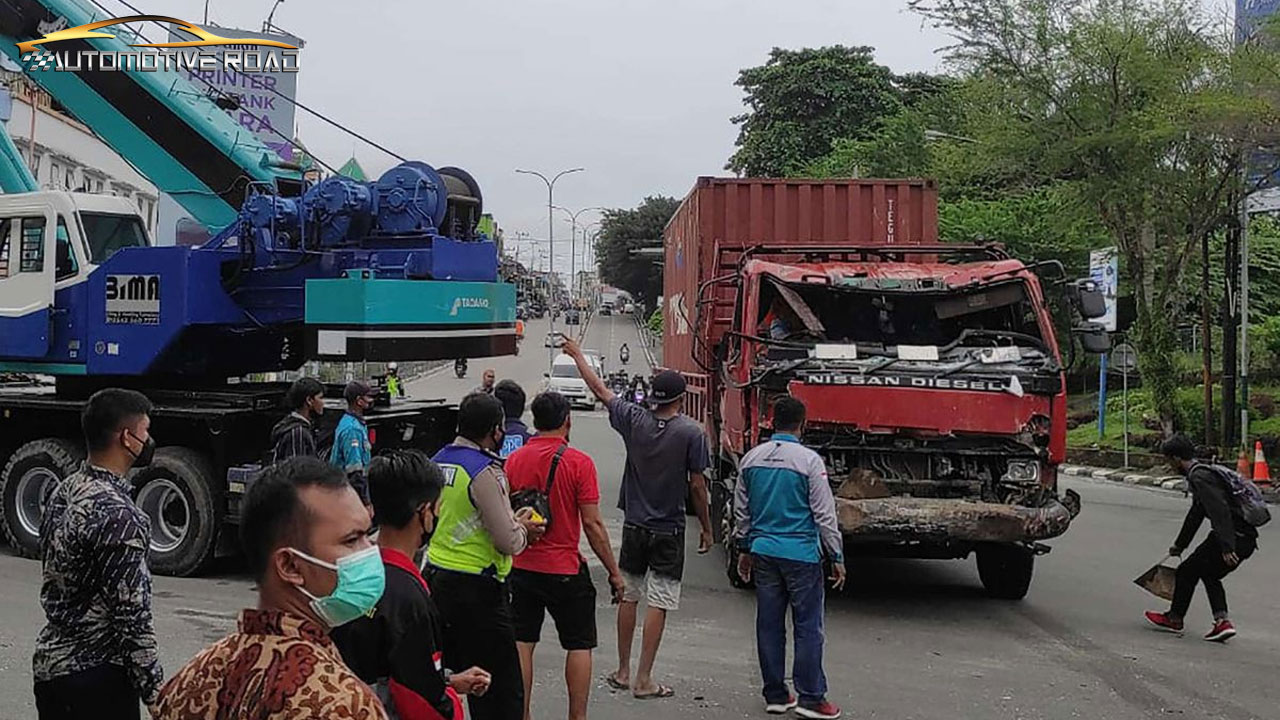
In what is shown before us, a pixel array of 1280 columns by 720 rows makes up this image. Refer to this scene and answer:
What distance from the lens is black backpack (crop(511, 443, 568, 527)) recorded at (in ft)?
17.8

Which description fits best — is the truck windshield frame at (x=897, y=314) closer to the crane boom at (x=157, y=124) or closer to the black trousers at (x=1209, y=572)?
the black trousers at (x=1209, y=572)

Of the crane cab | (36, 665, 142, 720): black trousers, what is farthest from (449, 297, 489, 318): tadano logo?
(36, 665, 142, 720): black trousers

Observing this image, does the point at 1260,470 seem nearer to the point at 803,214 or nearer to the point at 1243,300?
the point at 1243,300

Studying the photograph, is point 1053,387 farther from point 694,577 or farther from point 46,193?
point 46,193

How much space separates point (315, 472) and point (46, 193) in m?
9.03

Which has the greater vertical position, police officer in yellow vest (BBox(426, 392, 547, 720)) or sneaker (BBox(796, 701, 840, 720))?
police officer in yellow vest (BBox(426, 392, 547, 720))

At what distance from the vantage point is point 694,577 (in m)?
10.3

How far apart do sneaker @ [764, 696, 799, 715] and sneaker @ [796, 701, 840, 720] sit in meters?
0.12

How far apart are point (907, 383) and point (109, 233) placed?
6.74m

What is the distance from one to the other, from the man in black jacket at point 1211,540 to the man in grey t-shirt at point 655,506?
3.73 metres

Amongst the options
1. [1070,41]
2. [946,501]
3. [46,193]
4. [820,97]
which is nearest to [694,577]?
[946,501]

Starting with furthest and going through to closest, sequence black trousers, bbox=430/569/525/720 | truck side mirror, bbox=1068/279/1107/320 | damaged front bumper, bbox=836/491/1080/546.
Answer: truck side mirror, bbox=1068/279/1107/320
damaged front bumper, bbox=836/491/1080/546
black trousers, bbox=430/569/525/720

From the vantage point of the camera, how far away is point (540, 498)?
5.45m

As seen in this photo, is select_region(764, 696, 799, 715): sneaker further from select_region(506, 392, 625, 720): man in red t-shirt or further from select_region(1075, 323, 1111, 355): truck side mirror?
select_region(1075, 323, 1111, 355): truck side mirror
